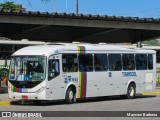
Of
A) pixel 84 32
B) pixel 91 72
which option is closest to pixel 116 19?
pixel 84 32

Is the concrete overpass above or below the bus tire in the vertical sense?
above

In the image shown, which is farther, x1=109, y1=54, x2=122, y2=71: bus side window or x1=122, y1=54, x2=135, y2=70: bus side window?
x1=122, y1=54, x2=135, y2=70: bus side window

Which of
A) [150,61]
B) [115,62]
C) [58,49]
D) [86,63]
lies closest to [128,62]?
[115,62]

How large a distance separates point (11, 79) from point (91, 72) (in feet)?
13.3

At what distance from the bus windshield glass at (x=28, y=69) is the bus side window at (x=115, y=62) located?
4.99 meters

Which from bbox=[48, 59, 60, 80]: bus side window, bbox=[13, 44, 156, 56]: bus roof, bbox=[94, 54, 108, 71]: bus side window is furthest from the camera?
bbox=[94, 54, 108, 71]: bus side window

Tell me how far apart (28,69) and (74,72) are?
229 centimetres

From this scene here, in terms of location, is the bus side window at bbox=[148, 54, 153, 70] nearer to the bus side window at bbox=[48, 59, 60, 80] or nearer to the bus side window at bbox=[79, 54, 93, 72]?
the bus side window at bbox=[79, 54, 93, 72]

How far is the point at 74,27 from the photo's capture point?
5025 cm

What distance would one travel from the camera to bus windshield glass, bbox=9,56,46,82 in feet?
71.6

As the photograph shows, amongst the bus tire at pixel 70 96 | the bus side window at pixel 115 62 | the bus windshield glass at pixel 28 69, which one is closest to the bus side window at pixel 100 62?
the bus side window at pixel 115 62

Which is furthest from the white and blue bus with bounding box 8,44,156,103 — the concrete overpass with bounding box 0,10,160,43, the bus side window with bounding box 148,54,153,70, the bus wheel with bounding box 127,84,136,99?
the concrete overpass with bounding box 0,10,160,43

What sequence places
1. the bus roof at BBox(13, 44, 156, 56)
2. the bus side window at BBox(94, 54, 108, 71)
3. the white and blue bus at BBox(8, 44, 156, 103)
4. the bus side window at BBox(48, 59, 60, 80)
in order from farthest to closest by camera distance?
the bus side window at BBox(94, 54, 108, 71), the bus roof at BBox(13, 44, 156, 56), the bus side window at BBox(48, 59, 60, 80), the white and blue bus at BBox(8, 44, 156, 103)

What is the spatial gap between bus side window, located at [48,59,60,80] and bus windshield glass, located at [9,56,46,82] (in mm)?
282
